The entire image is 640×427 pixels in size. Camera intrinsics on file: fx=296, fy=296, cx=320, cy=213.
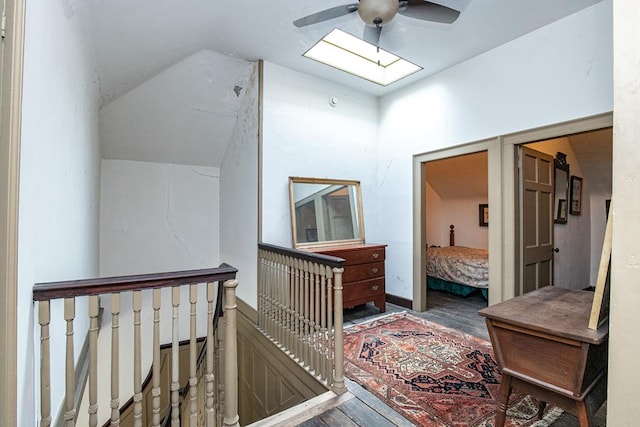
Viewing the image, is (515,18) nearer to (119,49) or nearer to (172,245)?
(119,49)

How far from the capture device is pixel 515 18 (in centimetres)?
248

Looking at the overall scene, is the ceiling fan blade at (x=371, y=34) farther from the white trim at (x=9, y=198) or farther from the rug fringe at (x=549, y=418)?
the rug fringe at (x=549, y=418)

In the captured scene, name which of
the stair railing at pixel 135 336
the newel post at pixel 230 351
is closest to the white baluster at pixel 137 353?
the stair railing at pixel 135 336

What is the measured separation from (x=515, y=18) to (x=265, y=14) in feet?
6.83

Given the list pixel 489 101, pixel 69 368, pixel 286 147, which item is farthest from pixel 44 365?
pixel 489 101

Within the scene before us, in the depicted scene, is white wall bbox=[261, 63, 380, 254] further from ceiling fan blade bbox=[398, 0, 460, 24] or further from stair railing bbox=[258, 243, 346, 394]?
ceiling fan blade bbox=[398, 0, 460, 24]

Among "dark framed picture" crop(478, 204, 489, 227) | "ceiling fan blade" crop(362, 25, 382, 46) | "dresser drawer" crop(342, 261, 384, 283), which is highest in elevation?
"ceiling fan blade" crop(362, 25, 382, 46)

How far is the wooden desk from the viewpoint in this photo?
3.94 feet

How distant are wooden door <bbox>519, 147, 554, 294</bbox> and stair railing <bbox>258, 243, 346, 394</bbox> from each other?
6.83 ft

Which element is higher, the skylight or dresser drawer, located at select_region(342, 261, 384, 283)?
the skylight

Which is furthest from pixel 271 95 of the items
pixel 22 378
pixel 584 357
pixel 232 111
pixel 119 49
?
pixel 584 357

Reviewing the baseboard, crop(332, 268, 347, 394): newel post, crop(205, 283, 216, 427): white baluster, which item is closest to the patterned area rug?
crop(332, 268, 347, 394): newel post

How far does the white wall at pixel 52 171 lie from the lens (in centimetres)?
112

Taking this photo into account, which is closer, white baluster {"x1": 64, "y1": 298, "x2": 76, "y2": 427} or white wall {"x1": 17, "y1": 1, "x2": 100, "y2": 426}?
white wall {"x1": 17, "y1": 1, "x2": 100, "y2": 426}
